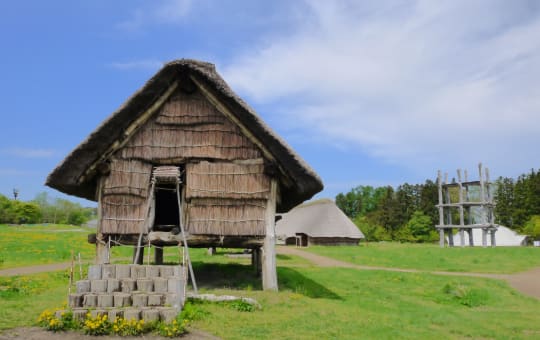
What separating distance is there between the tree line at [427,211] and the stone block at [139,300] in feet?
189

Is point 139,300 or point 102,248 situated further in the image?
point 102,248

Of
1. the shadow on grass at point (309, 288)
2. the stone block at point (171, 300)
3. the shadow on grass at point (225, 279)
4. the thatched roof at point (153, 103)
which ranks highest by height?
the thatched roof at point (153, 103)

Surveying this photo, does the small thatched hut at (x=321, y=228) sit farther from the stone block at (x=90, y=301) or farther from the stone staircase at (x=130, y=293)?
the stone block at (x=90, y=301)

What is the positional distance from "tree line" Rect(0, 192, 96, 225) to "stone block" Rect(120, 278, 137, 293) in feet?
264

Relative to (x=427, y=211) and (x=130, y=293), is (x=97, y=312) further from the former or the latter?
(x=427, y=211)

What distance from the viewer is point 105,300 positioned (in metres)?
6.77

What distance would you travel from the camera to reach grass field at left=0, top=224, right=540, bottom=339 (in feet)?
24.2

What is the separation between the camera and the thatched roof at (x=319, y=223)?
42.7 m

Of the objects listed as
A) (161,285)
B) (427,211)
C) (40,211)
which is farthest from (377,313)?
(40,211)

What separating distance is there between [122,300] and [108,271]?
1234mm

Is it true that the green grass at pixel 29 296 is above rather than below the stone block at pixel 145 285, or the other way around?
below

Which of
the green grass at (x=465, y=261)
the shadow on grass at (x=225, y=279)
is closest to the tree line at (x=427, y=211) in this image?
the green grass at (x=465, y=261)

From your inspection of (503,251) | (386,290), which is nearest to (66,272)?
(386,290)

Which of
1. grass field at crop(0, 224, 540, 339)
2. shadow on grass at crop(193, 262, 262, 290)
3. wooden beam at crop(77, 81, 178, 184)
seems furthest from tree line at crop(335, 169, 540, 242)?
wooden beam at crop(77, 81, 178, 184)
